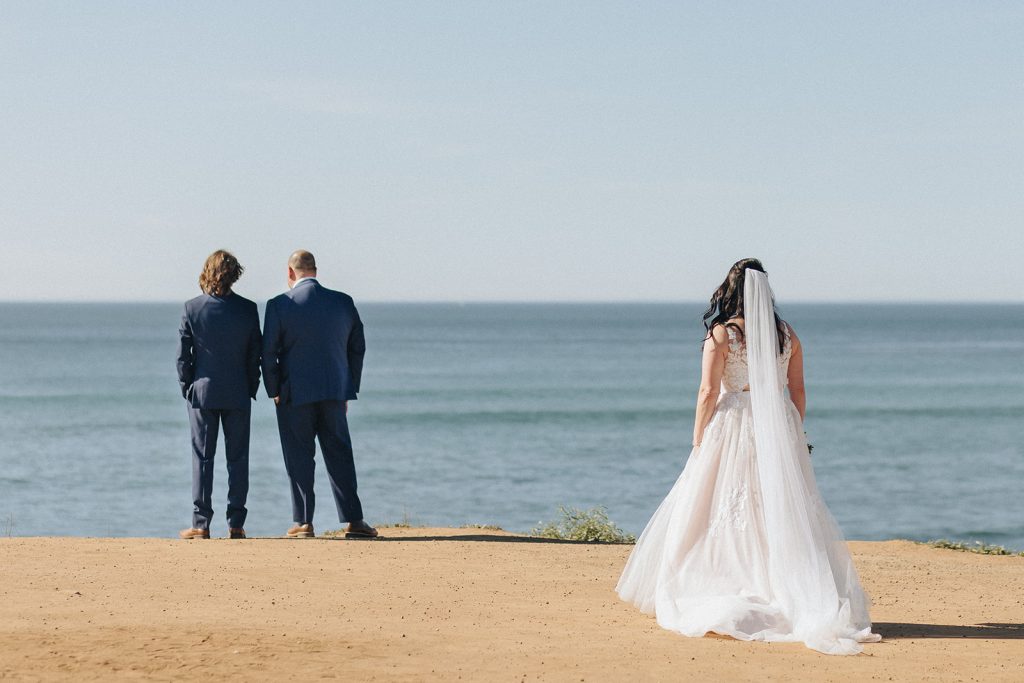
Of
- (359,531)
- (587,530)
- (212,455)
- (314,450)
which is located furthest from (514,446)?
(212,455)

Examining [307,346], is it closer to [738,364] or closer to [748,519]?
[738,364]

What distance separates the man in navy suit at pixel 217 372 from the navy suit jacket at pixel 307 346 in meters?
0.17

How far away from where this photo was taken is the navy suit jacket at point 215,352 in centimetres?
948

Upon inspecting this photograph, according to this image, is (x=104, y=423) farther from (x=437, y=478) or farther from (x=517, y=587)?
(x=517, y=587)

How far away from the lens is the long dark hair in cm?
705

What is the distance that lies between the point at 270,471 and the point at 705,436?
20.0 m

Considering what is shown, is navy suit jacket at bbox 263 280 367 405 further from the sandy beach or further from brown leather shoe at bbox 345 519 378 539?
the sandy beach

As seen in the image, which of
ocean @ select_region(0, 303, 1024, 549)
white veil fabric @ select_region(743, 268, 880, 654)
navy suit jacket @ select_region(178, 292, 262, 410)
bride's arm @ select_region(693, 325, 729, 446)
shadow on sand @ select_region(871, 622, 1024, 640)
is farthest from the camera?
ocean @ select_region(0, 303, 1024, 549)

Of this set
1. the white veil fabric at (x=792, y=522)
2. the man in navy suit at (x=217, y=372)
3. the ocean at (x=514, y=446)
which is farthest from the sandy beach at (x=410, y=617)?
the ocean at (x=514, y=446)

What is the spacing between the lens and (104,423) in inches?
1474

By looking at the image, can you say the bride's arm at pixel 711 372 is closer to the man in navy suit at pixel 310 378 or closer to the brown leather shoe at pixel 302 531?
the man in navy suit at pixel 310 378

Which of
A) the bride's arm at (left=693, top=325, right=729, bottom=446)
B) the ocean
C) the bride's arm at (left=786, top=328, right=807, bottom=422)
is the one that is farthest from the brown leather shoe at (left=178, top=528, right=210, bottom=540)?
the ocean

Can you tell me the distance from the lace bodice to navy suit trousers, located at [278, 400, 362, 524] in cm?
364

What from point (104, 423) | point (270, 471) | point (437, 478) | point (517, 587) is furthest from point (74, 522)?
point (104, 423)
